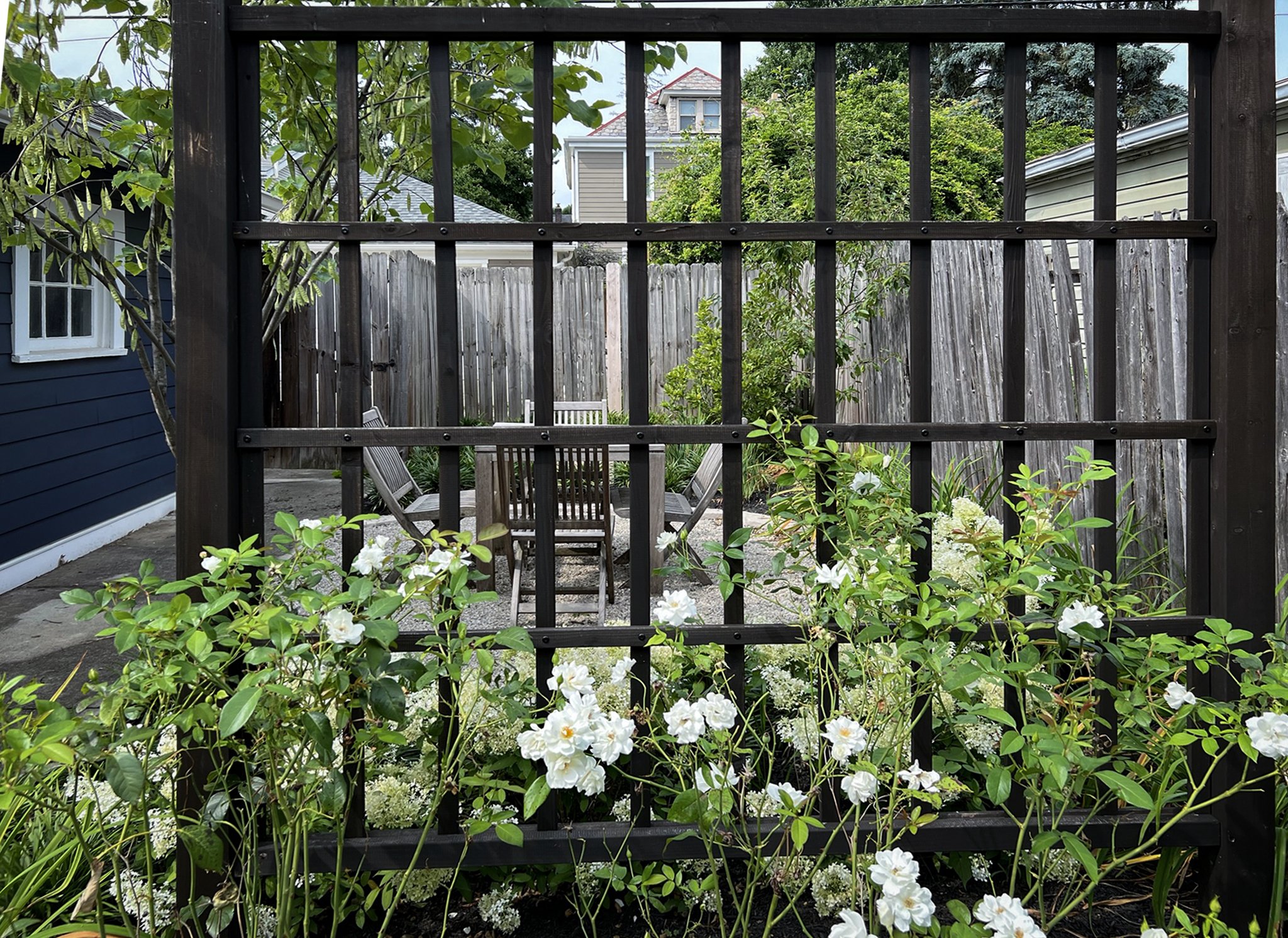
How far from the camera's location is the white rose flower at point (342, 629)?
1.44 metres

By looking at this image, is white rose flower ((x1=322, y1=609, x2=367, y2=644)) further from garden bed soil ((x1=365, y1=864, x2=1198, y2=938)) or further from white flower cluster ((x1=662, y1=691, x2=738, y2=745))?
garden bed soil ((x1=365, y1=864, x2=1198, y2=938))

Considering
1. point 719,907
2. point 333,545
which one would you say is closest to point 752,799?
point 719,907

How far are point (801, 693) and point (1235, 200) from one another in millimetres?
1297

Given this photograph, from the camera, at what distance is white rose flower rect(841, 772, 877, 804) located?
1471 millimetres

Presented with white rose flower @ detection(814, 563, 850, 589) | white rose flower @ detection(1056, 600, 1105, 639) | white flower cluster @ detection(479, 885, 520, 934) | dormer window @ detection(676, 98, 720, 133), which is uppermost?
dormer window @ detection(676, 98, 720, 133)

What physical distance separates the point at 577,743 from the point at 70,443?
17.9ft

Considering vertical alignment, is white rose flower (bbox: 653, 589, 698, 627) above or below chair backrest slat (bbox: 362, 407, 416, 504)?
below

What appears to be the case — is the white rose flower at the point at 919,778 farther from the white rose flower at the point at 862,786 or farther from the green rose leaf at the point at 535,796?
the green rose leaf at the point at 535,796

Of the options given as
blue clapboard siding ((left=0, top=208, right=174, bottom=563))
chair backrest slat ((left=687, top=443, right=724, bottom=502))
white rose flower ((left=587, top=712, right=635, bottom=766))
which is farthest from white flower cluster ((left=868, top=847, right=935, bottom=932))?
blue clapboard siding ((left=0, top=208, right=174, bottom=563))

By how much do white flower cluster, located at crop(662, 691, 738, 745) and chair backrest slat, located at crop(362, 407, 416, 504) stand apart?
118 inches

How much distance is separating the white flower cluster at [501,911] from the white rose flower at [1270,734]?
130 cm

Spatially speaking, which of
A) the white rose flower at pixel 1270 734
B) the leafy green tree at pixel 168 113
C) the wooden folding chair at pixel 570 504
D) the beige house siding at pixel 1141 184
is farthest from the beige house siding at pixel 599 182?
the white rose flower at pixel 1270 734

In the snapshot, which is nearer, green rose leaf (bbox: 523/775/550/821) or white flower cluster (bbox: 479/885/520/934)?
green rose leaf (bbox: 523/775/550/821)

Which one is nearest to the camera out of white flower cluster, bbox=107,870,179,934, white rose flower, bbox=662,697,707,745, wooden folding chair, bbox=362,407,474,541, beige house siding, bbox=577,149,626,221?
white rose flower, bbox=662,697,707,745
